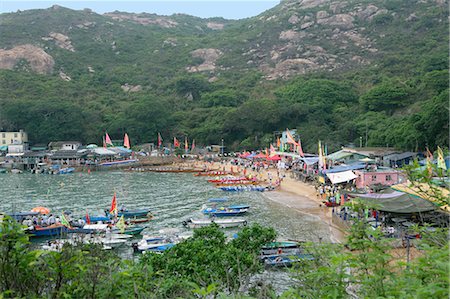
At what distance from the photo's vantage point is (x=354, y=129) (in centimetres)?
5281

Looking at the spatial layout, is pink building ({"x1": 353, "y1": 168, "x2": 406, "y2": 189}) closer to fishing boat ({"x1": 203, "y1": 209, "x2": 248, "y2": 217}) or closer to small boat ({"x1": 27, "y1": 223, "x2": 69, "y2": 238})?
fishing boat ({"x1": 203, "y1": 209, "x2": 248, "y2": 217})

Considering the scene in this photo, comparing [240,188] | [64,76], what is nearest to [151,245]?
[240,188]

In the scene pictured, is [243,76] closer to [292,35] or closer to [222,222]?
[292,35]

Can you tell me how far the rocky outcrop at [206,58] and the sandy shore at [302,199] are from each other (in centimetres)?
5775

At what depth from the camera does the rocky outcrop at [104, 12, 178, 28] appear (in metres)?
147

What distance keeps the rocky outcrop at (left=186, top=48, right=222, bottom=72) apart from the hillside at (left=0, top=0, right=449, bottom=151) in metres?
0.27

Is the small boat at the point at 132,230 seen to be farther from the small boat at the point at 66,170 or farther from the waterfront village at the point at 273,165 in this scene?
the small boat at the point at 66,170

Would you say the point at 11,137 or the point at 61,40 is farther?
the point at 61,40

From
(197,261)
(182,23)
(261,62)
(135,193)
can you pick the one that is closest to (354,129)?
(135,193)

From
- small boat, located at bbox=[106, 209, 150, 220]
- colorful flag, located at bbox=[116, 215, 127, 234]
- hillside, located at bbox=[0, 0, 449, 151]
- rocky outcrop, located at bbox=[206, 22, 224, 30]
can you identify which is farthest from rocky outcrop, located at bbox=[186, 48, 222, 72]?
colorful flag, located at bbox=[116, 215, 127, 234]

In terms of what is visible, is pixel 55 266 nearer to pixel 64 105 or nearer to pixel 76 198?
pixel 76 198

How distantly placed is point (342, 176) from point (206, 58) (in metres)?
78.2

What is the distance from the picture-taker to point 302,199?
1312 inches

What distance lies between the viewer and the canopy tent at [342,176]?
31734 millimetres
